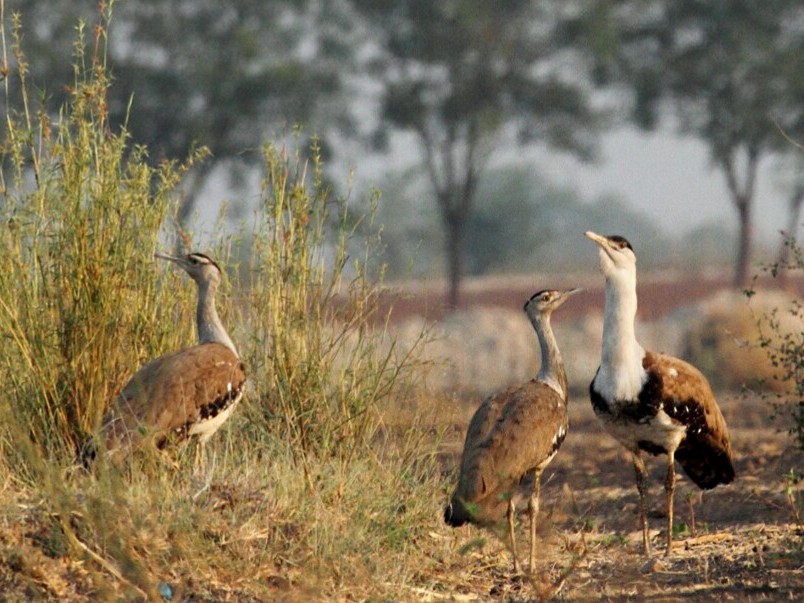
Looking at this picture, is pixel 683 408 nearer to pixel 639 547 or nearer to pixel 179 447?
pixel 639 547

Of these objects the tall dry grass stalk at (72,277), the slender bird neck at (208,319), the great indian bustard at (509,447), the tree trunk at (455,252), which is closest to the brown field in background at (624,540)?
the great indian bustard at (509,447)

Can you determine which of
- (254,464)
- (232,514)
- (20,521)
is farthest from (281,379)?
(20,521)

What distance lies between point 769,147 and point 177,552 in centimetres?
2697

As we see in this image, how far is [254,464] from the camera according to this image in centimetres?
604

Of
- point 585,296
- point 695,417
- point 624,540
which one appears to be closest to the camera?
point 695,417

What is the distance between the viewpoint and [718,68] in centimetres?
2977

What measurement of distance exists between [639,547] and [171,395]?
248 centimetres

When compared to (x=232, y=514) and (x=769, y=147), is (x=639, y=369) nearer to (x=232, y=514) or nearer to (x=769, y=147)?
(x=232, y=514)

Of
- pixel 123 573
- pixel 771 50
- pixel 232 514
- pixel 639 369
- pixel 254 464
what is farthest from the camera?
pixel 771 50

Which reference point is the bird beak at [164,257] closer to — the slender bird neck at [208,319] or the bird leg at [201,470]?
the slender bird neck at [208,319]

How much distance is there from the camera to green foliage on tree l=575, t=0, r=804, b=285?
29.5 meters

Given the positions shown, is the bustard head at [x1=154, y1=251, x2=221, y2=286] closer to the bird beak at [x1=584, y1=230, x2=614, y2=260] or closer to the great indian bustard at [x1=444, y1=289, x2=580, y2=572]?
the great indian bustard at [x1=444, y1=289, x2=580, y2=572]

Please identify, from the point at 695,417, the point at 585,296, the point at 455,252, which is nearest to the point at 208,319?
the point at 695,417

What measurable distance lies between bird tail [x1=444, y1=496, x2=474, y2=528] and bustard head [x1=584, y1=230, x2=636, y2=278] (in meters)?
1.43
